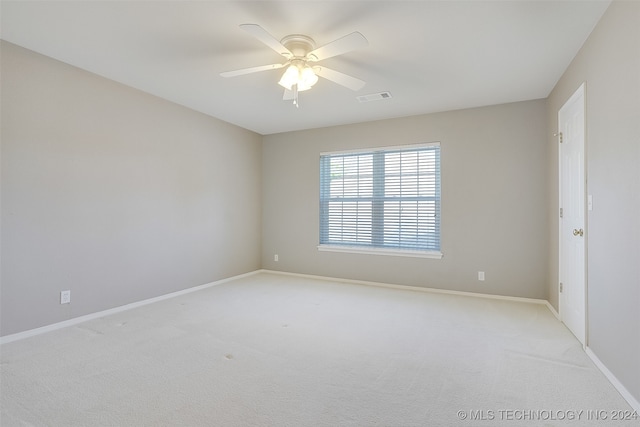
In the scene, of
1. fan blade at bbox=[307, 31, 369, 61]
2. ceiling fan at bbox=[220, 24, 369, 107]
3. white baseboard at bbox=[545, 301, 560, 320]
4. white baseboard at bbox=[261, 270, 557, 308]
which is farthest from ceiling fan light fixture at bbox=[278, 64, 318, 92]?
white baseboard at bbox=[545, 301, 560, 320]

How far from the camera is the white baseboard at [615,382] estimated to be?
1728mm

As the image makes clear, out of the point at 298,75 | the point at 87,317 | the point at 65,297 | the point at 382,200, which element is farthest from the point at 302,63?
the point at 87,317

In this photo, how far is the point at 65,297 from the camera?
9.72 ft

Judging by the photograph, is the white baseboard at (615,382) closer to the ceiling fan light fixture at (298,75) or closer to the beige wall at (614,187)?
the beige wall at (614,187)

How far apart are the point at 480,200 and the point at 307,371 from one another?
3.16 metres

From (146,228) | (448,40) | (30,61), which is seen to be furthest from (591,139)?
(30,61)

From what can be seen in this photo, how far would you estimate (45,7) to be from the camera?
2.12 meters

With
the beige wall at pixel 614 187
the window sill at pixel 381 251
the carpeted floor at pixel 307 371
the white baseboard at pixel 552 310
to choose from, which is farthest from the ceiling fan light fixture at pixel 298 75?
the white baseboard at pixel 552 310

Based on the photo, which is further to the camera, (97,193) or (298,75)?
(97,193)

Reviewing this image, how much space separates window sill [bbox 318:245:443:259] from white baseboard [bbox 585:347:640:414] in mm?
2026

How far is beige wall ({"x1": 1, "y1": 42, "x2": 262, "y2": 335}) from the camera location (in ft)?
8.66

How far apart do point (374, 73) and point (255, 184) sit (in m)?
3.06

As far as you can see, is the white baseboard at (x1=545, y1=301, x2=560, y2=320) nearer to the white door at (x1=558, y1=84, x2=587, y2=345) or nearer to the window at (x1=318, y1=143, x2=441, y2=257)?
the white door at (x1=558, y1=84, x2=587, y2=345)

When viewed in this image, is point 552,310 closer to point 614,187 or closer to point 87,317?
point 614,187
